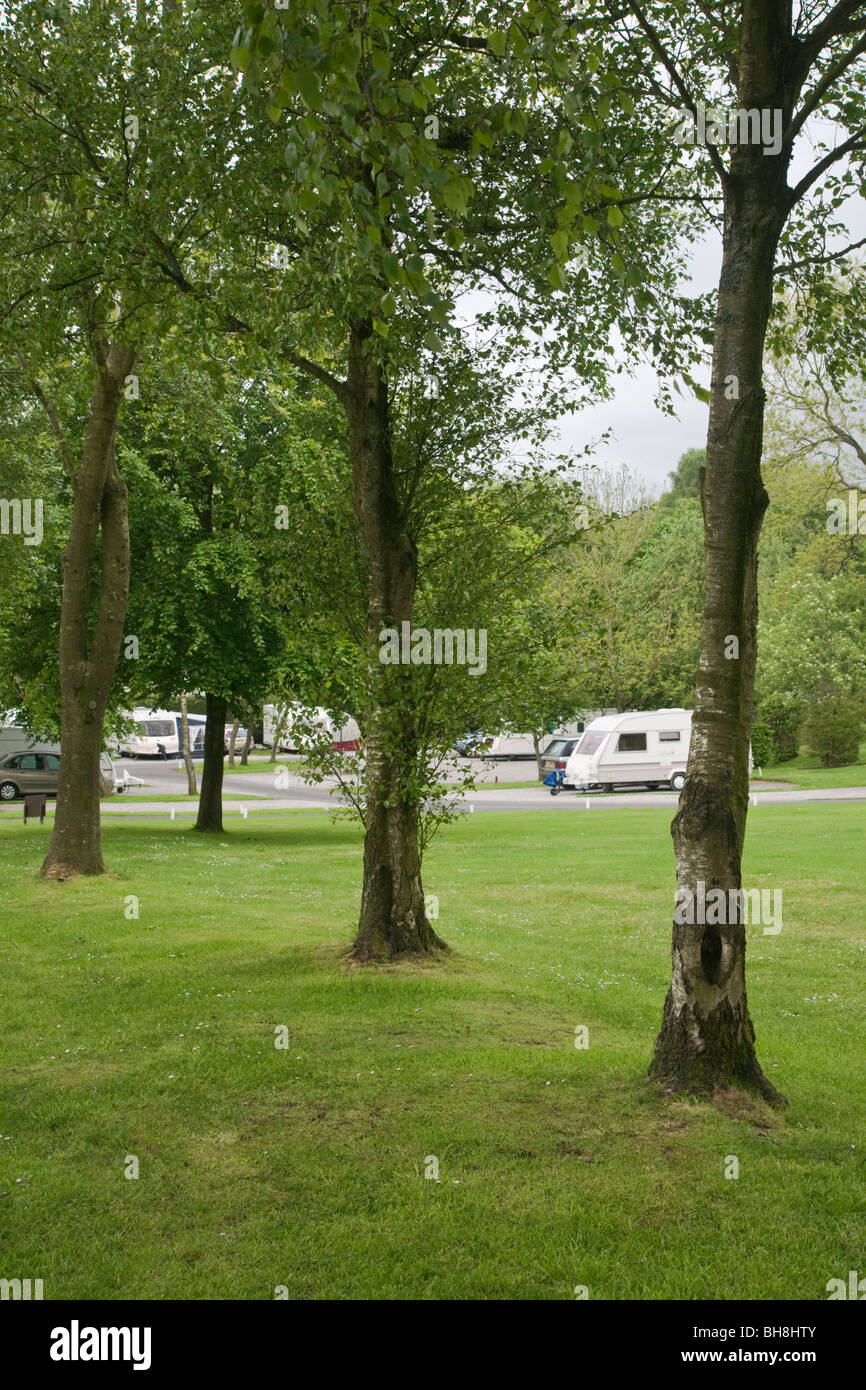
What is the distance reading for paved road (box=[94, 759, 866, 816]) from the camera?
36.5 meters

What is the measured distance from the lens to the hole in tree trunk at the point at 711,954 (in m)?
6.34

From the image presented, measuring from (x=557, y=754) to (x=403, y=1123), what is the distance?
44.4 m

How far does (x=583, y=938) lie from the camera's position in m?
13.6

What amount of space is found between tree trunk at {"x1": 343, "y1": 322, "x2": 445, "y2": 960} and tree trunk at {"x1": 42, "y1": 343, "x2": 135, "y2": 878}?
7.42 m

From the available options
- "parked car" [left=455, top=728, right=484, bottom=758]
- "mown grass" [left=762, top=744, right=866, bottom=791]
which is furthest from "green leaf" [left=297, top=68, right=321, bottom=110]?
"mown grass" [left=762, top=744, right=866, bottom=791]

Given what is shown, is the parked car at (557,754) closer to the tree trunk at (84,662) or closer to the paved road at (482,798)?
the paved road at (482,798)

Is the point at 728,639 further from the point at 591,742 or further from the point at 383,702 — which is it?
the point at 591,742

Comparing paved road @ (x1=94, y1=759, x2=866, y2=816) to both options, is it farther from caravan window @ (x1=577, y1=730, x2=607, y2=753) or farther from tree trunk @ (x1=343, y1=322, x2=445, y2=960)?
tree trunk @ (x1=343, y1=322, x2=445, y2=960)

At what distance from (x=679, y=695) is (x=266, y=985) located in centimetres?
4522

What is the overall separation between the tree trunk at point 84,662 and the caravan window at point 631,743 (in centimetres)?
2972

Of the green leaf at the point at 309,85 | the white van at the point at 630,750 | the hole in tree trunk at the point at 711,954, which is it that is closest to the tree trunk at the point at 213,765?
the white van at the point at 630,750

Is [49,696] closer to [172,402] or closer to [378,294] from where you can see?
[172,402]

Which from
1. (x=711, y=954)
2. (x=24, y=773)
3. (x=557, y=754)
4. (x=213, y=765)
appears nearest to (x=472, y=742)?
(x=711, y=954)

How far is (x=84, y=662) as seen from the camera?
56.5ft
